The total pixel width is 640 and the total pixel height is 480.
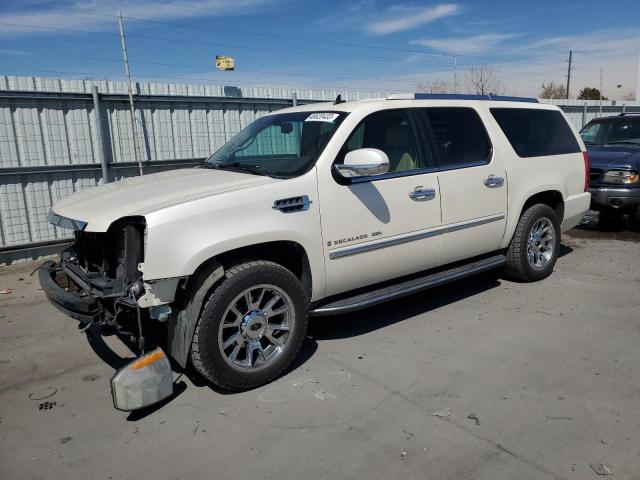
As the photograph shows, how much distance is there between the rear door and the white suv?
15mm

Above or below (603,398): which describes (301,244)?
above

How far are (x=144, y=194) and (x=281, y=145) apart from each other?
1314mm

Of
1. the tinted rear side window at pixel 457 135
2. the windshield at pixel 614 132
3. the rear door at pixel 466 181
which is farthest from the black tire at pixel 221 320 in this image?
the windshield at pixel 614 132

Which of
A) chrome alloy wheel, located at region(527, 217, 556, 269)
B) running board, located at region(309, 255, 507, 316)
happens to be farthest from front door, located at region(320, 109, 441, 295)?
chrome alloy wheel, located at region(527, 217, 556, 269)

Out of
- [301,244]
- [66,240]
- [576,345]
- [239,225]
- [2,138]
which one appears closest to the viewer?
[239,225]

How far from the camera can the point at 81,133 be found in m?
7.96

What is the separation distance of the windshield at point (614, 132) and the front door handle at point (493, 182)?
18.0ft

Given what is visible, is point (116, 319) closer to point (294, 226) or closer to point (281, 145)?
point (294, 226)

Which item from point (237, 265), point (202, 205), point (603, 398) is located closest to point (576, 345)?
point (603, 398)

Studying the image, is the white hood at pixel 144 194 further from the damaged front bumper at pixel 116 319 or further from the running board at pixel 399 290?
the running board at pixel 399 290

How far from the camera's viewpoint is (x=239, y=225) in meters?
3.42

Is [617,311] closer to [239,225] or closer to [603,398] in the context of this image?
[603,398]

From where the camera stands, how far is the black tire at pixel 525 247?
5469 millimetres

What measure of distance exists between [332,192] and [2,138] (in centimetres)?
568
